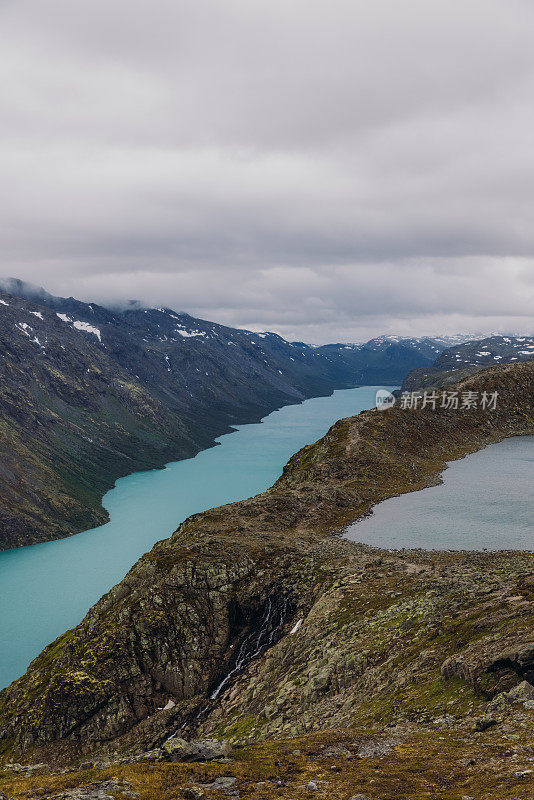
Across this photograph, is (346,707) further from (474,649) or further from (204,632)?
(204,632)

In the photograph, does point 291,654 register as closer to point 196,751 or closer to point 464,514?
point 196,751

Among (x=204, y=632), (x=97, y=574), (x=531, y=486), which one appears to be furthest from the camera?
(x=97, y=574)

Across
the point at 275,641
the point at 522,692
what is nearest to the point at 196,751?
the point at 522,692

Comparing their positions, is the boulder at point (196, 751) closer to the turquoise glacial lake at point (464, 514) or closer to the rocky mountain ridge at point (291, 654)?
the rocky mountain ridge at point (291, 654)

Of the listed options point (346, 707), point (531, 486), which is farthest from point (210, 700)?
point (531, 486)

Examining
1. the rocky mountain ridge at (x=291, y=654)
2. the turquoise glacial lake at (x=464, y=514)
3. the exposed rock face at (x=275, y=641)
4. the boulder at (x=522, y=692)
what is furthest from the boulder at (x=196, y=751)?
the turquoise glacial lake at (x=464, y=514)

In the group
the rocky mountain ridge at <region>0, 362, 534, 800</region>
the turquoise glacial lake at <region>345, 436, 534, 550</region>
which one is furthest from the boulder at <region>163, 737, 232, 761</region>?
the turquoise glacial lake at <region>345, 436, 534, 550</region>
